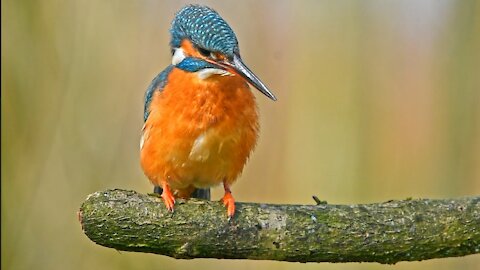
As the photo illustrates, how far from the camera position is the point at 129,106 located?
11.0 ft

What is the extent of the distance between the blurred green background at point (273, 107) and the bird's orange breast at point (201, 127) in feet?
4.48

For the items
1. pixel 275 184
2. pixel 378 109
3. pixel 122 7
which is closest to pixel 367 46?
pixel 378 109

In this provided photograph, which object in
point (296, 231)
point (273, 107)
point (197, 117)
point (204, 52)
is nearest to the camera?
point (296, 231)

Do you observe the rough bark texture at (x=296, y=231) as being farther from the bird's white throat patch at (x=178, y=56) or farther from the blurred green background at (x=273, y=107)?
the blurred green background at (x=273, y=107)

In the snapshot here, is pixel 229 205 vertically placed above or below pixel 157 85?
below

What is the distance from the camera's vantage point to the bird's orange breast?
1898mm

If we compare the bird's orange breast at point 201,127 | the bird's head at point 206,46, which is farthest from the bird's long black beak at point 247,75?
the bird's orange breast at point 201,127

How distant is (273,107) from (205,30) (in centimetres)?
202

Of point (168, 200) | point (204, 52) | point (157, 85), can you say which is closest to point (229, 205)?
point (168, 200)

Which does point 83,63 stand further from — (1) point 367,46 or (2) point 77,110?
(1) point 367,46

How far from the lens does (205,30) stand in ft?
5.79

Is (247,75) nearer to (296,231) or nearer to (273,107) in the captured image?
(296,231)

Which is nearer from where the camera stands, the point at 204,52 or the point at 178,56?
the point at 204,52

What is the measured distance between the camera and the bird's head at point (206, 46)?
1.72 metres
